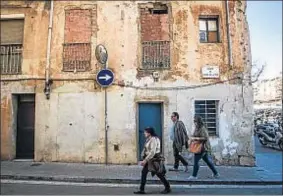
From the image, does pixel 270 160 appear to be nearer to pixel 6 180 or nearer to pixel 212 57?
pixel 212 57

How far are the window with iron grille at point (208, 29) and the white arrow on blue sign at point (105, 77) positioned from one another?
368 centimetres

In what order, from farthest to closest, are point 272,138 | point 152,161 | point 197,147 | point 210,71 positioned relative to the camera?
point 272,138 → point 210,71 → point 197,147 → point 152,161

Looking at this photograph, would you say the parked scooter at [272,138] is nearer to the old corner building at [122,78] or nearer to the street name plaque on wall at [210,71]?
the old corner building at [122,78]

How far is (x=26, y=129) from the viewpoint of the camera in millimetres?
13680

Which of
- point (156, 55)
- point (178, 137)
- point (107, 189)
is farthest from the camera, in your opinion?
point (156, 55)

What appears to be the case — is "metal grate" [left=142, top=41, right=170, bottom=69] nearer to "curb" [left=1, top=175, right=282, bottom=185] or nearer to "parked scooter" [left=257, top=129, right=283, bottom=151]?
"curb" [left=1, top=175, right=282, bottom=185]

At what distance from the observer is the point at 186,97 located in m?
13.2

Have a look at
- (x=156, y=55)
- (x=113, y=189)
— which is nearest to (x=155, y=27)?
(x=156, y=55)

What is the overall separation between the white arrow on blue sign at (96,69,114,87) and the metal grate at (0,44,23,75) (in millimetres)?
3163

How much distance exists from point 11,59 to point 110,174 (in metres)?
6.19

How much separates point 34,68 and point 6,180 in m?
4.74

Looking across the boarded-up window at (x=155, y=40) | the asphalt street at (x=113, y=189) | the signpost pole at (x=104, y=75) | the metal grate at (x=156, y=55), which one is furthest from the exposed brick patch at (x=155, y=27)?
the asphalt street at (x=113, y=189)

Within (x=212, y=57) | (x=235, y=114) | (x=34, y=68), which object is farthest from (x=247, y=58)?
(x=34, y=68)

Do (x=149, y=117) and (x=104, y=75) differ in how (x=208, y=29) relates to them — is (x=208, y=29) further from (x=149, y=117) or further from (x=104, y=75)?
(x=104, y=75)
